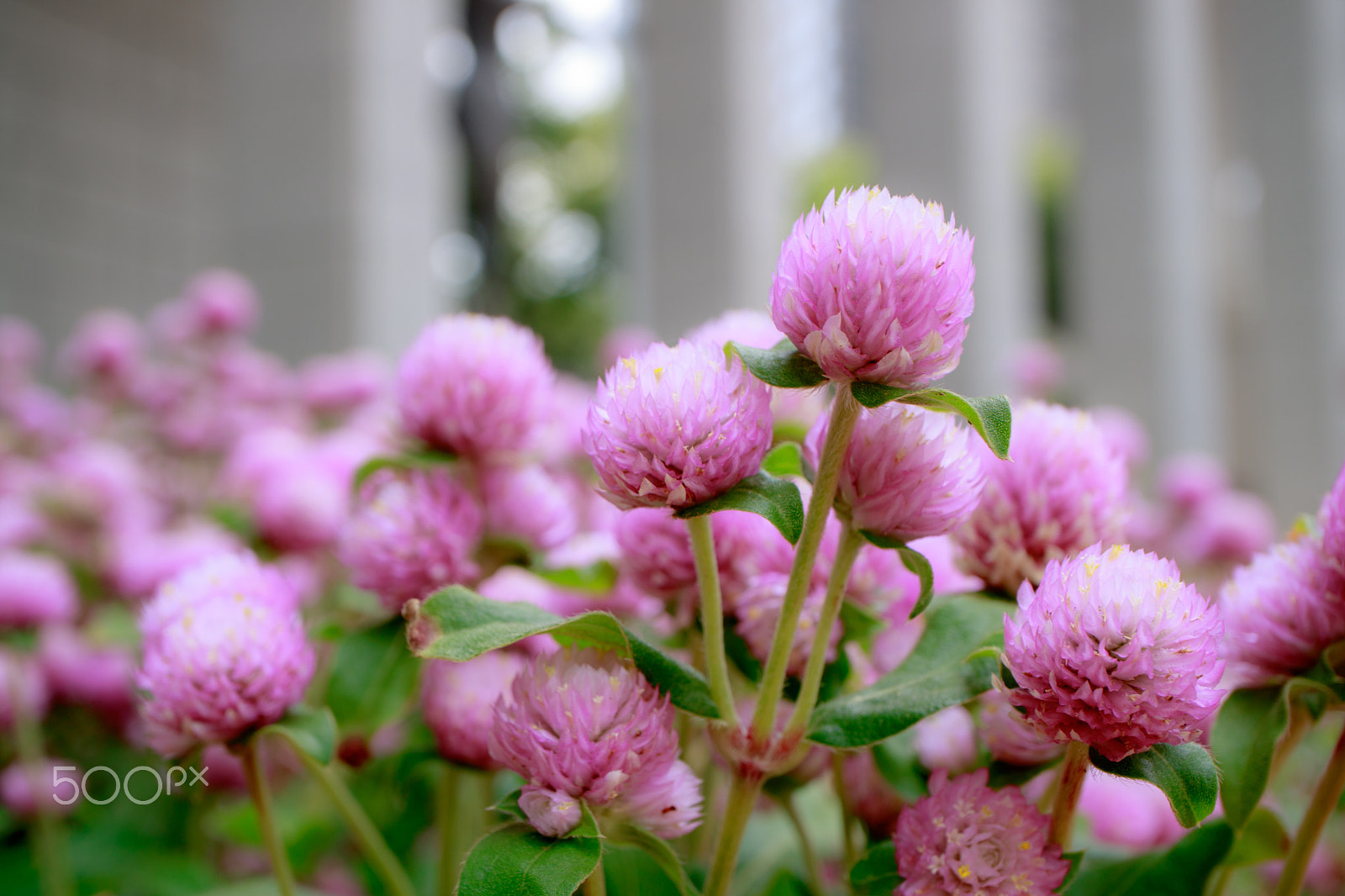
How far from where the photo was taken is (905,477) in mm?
406

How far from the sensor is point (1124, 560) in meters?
0.38

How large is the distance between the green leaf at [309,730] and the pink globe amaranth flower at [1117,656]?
327 millimetres

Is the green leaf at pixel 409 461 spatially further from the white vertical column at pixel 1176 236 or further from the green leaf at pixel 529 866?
the white vertical column at pixel 1176 236

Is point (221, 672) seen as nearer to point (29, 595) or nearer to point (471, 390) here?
point (471, 390)

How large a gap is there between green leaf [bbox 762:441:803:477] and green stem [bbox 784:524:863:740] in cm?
7

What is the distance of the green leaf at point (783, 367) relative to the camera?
0.39 metres

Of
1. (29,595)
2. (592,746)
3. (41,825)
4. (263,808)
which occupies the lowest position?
(41,825)

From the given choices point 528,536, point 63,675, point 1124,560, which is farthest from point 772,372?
point 63,675

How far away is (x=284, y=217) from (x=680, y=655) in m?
2.23

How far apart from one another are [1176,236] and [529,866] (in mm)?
3757

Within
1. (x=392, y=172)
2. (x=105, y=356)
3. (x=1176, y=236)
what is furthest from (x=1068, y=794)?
(x=1176, y=236)

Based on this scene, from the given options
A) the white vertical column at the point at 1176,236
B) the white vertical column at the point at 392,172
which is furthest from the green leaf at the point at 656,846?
the white vertical column at the point at 1176,236

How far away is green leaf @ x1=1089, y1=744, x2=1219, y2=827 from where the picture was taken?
1.21 feet

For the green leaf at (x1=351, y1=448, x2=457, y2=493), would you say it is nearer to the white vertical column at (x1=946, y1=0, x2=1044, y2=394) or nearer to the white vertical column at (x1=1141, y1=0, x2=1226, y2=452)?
the white vertical column at (x1=946, y1=0, x2=1044, y2=394)
